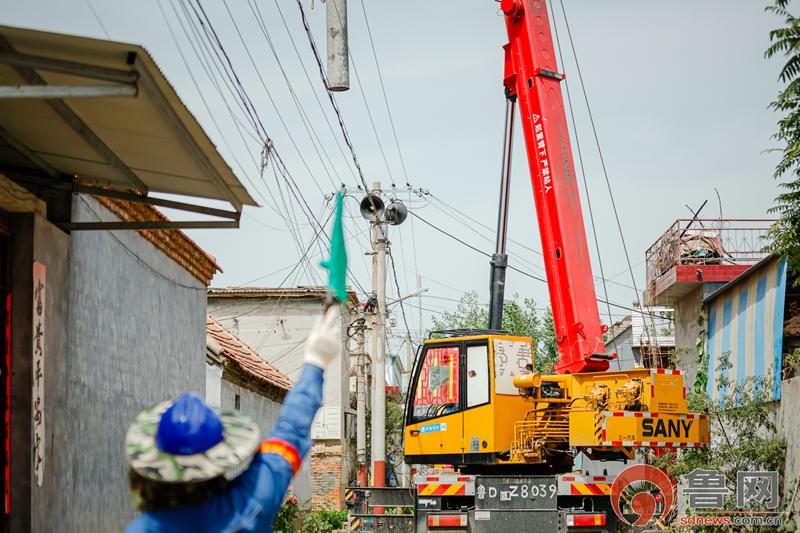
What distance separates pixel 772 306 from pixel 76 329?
35.1 feet

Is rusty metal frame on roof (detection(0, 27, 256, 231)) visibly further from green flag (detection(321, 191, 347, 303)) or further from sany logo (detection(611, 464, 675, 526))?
sany logo (detection(611, 464, 675, 526))

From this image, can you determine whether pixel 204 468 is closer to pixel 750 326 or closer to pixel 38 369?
pixel 38 369

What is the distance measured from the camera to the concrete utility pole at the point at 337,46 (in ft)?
37.0

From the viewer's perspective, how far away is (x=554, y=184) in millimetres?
14383

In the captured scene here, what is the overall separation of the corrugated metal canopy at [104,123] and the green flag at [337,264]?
7.01 feet

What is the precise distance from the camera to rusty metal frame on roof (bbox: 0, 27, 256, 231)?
5.48 meters

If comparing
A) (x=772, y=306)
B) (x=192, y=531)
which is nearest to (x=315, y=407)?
(x=192, y=531)

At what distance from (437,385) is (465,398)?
0.52 metres

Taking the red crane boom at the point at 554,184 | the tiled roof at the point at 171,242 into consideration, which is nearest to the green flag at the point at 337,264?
the tiled roof at the point at 171,242

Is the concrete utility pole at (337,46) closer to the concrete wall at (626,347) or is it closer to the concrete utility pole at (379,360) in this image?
the concrete utility pole at (379,360)

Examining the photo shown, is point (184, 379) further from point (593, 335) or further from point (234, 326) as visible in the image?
point (234, 326)

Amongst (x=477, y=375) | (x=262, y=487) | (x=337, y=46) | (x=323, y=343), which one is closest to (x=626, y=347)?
(x=477, y=375)

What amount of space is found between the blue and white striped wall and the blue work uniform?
1287 cm

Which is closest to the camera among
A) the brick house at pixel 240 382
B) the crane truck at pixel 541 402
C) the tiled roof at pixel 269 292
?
the crane truck at pixel 541 402
